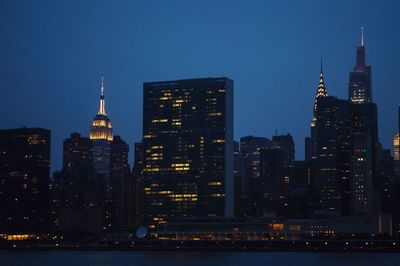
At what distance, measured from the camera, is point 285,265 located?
560 ft

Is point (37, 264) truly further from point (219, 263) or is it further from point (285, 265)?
point (285, 265)

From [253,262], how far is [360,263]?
2494cm

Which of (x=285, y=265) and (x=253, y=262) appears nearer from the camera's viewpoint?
(x=285, y=265)

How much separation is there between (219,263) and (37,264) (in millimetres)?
39783

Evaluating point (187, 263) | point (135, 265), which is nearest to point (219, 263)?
point (187, 263)

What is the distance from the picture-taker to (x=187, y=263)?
17725 cm

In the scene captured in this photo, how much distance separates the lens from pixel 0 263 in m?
179

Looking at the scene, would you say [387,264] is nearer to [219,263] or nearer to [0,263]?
[219,263]

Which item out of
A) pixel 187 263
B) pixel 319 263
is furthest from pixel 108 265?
pixel 319 263

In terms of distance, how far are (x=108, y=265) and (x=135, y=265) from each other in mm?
5917

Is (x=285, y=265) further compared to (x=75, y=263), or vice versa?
(x=75, y=263)

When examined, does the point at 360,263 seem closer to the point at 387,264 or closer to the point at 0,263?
the point at 387,264

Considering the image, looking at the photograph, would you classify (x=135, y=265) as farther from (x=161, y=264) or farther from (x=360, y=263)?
(x=360, y=263)

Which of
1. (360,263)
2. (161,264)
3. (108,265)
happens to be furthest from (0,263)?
(360,263)
